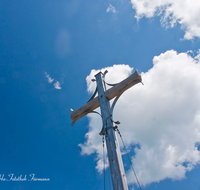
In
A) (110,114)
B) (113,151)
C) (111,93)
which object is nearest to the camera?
(113,151)

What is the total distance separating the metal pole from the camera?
3056 mm

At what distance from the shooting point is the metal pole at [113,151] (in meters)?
3.06

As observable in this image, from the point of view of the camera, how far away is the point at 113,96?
4582mm

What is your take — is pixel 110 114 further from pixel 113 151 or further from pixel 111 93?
pixel 113 151

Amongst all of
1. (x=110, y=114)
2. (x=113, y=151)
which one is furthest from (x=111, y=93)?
(x=113, y=151)

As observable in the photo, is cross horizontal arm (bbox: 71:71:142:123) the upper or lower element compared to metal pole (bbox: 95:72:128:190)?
upper

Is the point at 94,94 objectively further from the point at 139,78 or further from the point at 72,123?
the point at 139,78

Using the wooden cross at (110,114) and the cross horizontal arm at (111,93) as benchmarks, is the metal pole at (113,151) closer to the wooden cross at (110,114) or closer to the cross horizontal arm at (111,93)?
the wooden cross at (110,114)

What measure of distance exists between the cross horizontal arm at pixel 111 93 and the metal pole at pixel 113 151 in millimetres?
236

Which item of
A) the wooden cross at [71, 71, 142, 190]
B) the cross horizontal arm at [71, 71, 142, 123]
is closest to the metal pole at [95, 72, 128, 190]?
the wooden cross at [71, 71, 142, 190]

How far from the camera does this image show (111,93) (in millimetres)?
4418

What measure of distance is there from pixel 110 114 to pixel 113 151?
1.05 m

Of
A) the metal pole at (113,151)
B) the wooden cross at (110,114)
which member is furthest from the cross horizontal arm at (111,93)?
the metal pole at (113,151)

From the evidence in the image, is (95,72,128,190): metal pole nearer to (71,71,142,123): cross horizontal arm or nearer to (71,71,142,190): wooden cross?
(71,71,142,190): wooden cross
